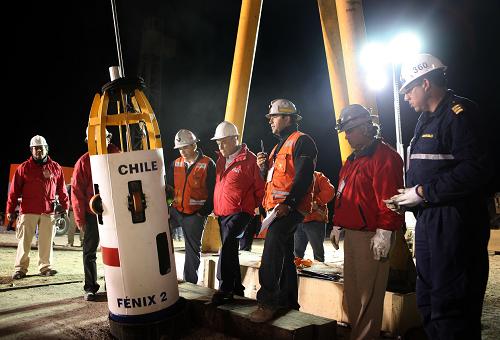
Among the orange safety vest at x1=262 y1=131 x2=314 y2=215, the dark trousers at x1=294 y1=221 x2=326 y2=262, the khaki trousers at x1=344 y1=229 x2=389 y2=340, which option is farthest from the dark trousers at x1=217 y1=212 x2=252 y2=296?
the dark trousers at x1=294 y1=221 x2=326 y2=262

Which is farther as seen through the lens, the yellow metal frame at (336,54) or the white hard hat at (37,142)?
the white hard hat at (37,142)

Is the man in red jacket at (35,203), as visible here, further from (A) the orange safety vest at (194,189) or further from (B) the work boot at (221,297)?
(B) the work boot at (221,297)

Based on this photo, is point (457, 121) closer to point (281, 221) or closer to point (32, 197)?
point (281, 221)

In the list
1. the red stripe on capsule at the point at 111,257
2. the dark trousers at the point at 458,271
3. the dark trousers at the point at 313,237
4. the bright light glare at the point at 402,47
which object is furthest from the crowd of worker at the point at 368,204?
the bright light glare at the point at 402,47

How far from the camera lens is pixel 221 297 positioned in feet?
14.7

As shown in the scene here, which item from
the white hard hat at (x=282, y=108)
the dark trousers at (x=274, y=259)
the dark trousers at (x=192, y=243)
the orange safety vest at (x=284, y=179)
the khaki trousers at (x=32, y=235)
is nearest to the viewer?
the dark trousers at (x=274, y=259)

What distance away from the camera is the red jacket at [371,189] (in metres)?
3.66

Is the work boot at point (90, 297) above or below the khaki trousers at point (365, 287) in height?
below

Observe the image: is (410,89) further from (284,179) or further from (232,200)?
(232,200)

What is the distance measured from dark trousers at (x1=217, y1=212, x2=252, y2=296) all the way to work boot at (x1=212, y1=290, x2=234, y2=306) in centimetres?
5

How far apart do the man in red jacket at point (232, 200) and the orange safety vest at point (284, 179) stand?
453 mm

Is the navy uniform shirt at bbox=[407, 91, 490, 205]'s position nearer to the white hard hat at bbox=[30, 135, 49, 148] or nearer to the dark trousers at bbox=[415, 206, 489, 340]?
the dark trousers at bbox=[415, 206, 489, 340]

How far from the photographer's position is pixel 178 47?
26.0 meters

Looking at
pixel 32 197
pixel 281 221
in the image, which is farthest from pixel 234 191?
pixel 32 197
